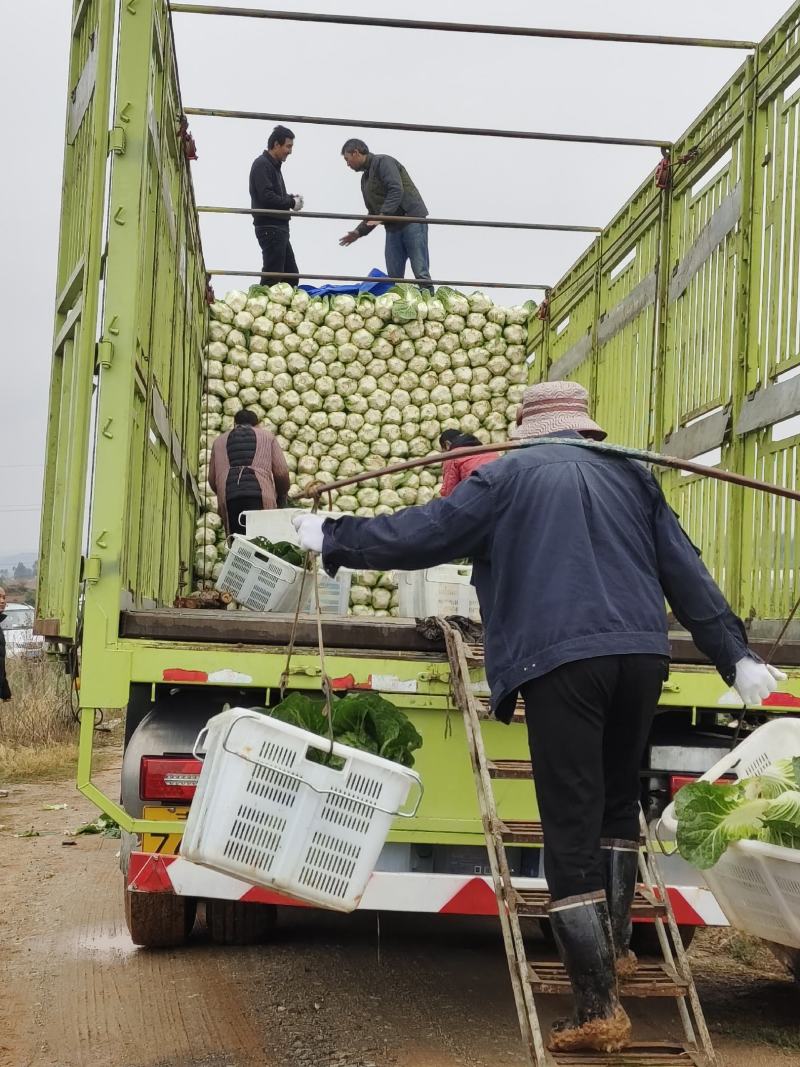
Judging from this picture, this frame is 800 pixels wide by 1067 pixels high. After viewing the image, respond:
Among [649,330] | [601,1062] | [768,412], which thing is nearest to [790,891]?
[601,1062]

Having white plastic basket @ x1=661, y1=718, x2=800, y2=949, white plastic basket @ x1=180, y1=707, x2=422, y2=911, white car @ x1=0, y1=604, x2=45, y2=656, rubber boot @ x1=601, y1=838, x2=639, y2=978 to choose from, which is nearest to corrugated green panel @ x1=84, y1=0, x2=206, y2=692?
white plastic basket @ x1=180, y1=707, x2=422, y2=911

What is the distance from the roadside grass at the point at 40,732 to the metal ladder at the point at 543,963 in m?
8.33

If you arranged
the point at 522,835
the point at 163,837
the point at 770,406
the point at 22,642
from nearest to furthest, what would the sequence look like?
the point at 522,835 → the point at 163,837 → the point at 770,406 → the point at 22,642

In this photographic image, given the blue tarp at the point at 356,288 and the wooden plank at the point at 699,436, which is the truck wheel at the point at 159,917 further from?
the blue tarp at the point at 356,288

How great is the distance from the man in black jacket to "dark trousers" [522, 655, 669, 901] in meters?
7.76

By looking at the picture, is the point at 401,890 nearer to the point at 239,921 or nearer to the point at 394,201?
the point at 239,921

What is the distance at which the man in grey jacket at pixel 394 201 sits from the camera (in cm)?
1107

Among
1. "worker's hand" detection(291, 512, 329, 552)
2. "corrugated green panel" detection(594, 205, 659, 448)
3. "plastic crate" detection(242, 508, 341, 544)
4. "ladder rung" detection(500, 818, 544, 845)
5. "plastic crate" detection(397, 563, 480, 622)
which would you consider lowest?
"ladder rung" detection(500, 818, 544, 845)

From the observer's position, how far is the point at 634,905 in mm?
4184

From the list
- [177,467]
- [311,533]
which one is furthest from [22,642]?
[311,533]

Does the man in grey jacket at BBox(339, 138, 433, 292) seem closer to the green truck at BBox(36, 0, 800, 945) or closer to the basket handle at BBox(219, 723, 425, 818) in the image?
the green truck at BBox(36, 0, 800, 945)

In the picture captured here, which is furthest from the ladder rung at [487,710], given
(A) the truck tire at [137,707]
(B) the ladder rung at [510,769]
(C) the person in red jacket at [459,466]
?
(C) the person in red jacket at [459,466]

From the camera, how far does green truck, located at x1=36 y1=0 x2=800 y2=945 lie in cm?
477

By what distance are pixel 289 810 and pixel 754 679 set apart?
143cm
